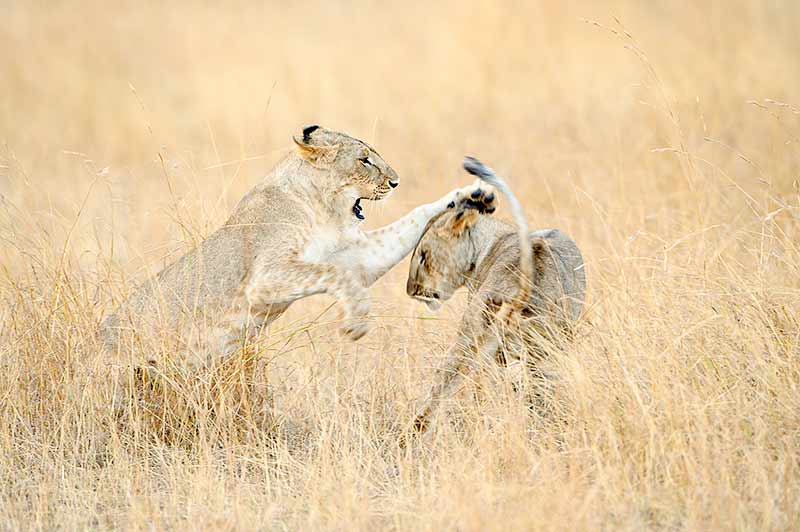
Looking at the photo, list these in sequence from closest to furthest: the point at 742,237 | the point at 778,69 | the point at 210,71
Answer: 1. the point at 742,237
2. the point at 778,69
3. the point at 210,71

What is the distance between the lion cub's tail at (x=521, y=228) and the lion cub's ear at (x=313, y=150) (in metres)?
0.98

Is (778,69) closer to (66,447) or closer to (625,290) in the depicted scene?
(625,290)

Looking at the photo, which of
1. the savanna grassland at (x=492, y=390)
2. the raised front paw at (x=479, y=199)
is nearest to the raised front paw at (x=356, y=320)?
the savanna grassland at (x=492, y=390)

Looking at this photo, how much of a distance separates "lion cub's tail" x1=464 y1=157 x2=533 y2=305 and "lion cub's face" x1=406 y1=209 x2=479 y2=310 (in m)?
0.49

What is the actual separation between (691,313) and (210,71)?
10.9m

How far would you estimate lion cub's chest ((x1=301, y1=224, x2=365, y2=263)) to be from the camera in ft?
15.8

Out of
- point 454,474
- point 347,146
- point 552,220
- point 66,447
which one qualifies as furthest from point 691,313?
point 552,220

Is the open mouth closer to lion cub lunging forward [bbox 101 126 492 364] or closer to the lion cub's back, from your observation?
lion cub lunging forward [bbox 101 126 492 364]

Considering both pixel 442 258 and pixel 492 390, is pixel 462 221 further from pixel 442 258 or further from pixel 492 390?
pixel 492 390

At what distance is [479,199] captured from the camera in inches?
189

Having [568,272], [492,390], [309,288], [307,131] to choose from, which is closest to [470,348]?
[492,390]

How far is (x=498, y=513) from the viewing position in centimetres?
331

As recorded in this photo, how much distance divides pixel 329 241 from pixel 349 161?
0.41 m

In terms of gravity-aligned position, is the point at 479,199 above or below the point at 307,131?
below
